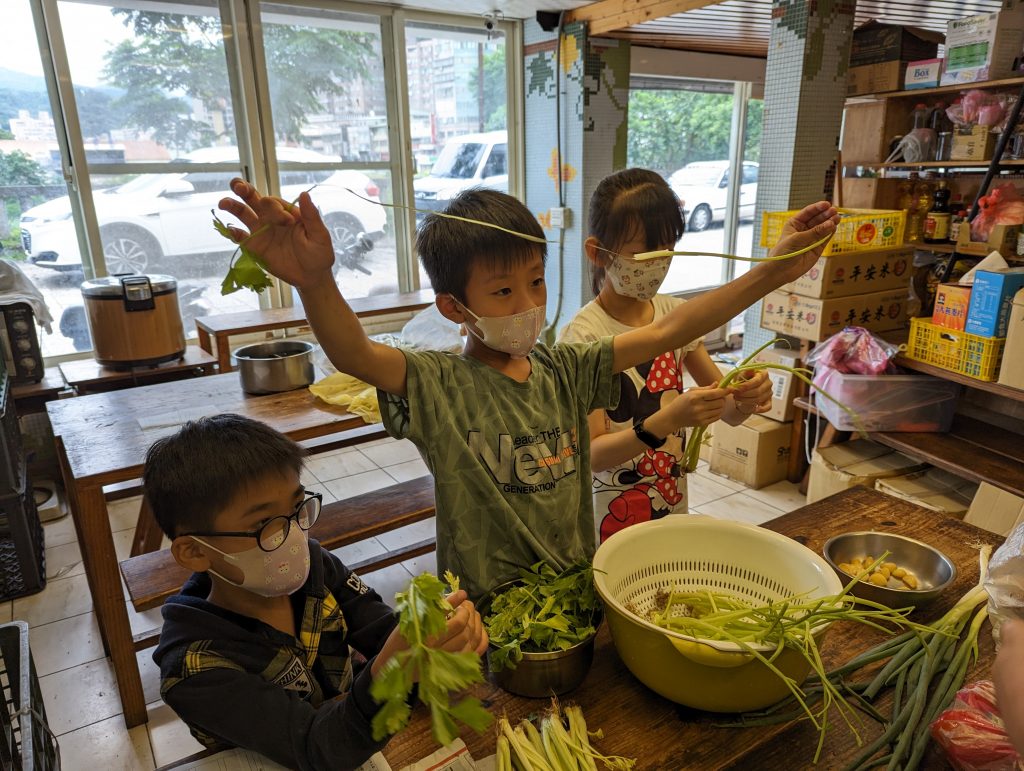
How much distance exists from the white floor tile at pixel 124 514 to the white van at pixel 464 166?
264cm

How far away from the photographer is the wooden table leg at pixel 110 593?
1893 mm

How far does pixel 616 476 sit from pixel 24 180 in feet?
12.1

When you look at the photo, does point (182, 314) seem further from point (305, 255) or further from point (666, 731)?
point (666, 731)

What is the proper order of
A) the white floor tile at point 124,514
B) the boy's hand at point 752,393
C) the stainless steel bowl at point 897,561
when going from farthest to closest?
the white floor tile at point 124,514, the boy's hand at point 752,393, the stainless steel bowl at point 897,561

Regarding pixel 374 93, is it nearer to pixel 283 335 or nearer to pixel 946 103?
pixel 283 335

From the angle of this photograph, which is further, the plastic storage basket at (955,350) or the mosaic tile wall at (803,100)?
the mosaic tile wall at (803,100)

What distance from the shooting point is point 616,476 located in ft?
5.29

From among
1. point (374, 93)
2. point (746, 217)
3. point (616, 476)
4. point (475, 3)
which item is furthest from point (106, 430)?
point (746, 217)

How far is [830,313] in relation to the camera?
10.2 feet

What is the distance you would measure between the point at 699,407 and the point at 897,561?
534 mm

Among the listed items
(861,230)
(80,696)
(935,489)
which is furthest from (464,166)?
(80,696)

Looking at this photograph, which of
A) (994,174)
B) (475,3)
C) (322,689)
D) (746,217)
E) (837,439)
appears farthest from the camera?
(746,217)

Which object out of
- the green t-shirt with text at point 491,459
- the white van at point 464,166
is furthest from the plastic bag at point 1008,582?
the white van at point 464,166

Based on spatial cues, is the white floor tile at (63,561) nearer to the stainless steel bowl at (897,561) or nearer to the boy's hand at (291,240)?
the boy's hand at (291,240)
